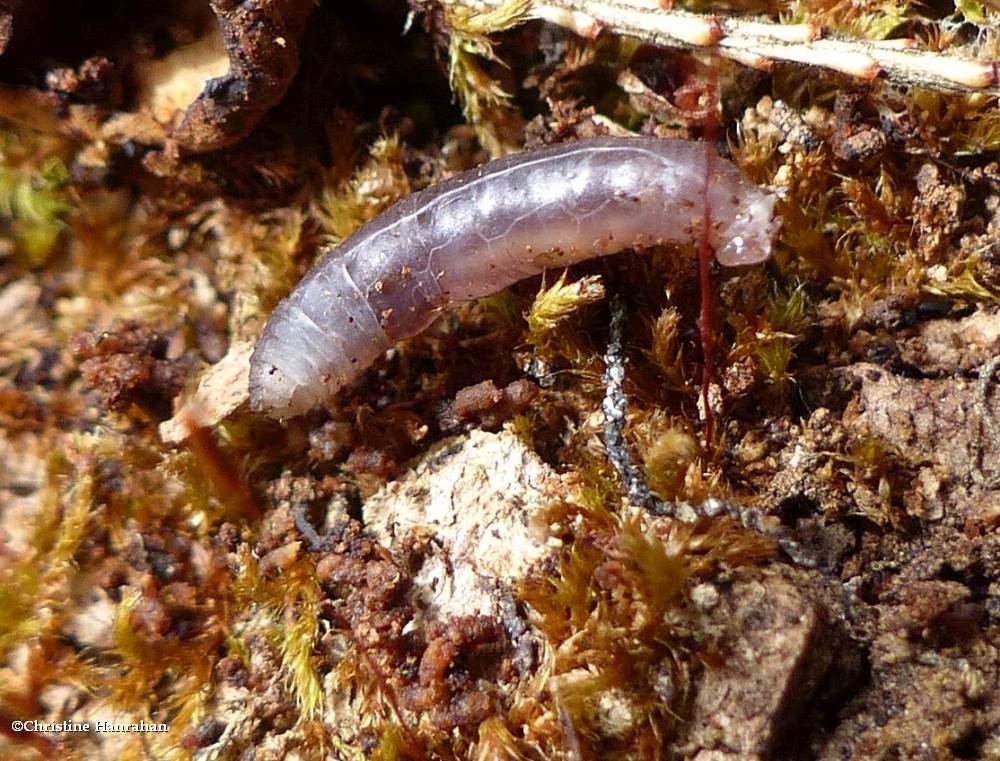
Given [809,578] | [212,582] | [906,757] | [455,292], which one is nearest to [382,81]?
[455,292]

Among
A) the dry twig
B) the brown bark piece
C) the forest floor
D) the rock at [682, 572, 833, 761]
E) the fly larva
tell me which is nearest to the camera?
the rock at [682, 572, 833, 761]

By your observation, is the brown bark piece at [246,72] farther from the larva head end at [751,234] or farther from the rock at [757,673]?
the rock at [757,673]

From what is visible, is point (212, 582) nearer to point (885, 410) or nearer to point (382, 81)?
point (382, 81)

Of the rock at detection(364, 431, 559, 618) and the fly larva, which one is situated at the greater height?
the fly larva

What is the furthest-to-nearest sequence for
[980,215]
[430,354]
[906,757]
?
1. [430,354]
2. [980,215]
3. [906,757]

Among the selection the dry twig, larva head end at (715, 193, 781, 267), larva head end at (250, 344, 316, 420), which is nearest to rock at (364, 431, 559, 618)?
larva head end at (250, 344, 316, 420)

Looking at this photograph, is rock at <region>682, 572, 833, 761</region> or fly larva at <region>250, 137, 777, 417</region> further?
fly larva at <region>250, 137, 777, 417</region>

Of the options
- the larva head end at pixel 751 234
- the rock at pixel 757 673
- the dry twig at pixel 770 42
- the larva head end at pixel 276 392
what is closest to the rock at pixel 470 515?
the larva head end at pixel 276 392

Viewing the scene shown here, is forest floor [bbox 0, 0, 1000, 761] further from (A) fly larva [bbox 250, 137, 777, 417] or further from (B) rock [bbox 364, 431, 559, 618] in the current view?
(A) fly larva [bbox 250, 137, 777, 417]
